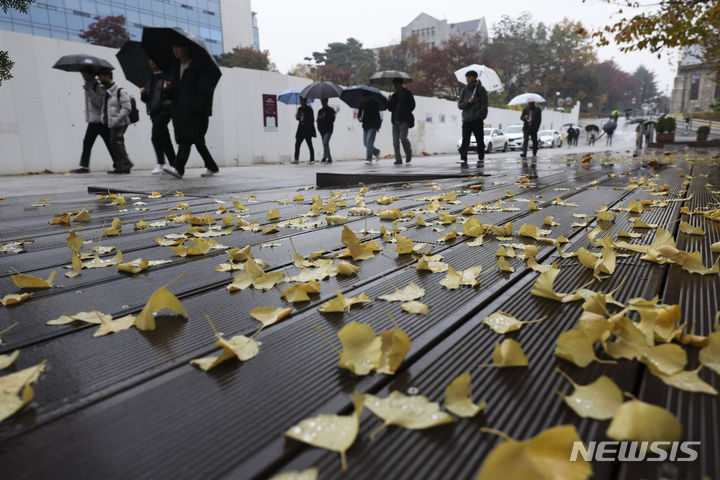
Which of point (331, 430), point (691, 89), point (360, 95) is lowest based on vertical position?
point (331, 430)

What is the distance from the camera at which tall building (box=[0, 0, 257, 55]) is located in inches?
1701

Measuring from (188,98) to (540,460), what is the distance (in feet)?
20.0

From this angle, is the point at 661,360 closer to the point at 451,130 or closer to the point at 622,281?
the point at 622,281

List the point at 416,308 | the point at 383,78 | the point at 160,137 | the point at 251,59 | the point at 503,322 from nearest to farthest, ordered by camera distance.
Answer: the point at 503,322 < the point at 416,308 < the point at 160,137 < the point at 383,78 < the point at 251,59

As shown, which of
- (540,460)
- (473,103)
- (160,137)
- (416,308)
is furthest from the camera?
(473,103)

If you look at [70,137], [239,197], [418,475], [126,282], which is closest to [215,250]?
[126,282]

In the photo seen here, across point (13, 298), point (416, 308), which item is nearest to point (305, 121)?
point (13, 298)

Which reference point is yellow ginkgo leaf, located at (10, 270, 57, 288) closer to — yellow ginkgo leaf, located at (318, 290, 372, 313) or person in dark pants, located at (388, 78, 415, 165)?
yellow ginkgo leaf, located at (318, 290, 372, 313)

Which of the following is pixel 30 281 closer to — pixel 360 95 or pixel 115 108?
pixel 115 108

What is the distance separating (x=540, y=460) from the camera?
581 millimetres

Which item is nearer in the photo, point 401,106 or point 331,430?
point 331,430

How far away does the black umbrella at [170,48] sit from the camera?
5.63 metres

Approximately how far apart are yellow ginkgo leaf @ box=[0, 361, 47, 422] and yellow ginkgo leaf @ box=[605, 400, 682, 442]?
0.96 meters

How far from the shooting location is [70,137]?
31.3 feet
